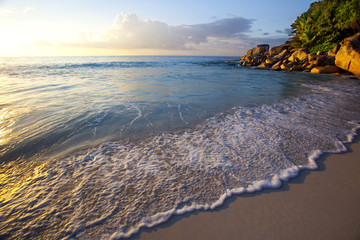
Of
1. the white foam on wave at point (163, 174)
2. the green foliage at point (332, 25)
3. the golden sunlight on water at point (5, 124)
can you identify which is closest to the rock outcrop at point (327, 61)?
the green foliage at point (332, 25)

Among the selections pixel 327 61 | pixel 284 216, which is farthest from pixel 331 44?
pixel 284 216

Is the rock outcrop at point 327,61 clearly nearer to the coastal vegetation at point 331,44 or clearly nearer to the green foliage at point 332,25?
the coastal vegetation at point 331,44

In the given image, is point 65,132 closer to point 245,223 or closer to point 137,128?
point 137,128

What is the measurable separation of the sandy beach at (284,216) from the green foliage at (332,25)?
26455 mm

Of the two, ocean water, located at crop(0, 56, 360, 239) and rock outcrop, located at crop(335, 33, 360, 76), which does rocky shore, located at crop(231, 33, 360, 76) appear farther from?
ocean water, located at crop(0, 56, 360, 239)

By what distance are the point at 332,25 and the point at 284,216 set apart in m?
29.8

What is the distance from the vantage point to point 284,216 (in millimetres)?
1807

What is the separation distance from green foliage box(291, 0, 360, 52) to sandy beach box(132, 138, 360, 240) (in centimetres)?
2645

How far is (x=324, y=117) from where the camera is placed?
14.9 feet

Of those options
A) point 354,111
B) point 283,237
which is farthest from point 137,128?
point 354,111

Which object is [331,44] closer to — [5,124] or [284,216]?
[284,216]

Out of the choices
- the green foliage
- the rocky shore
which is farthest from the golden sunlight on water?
the green foliage

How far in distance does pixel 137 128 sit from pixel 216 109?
2.80 m

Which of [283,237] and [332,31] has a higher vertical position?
[332,31]
